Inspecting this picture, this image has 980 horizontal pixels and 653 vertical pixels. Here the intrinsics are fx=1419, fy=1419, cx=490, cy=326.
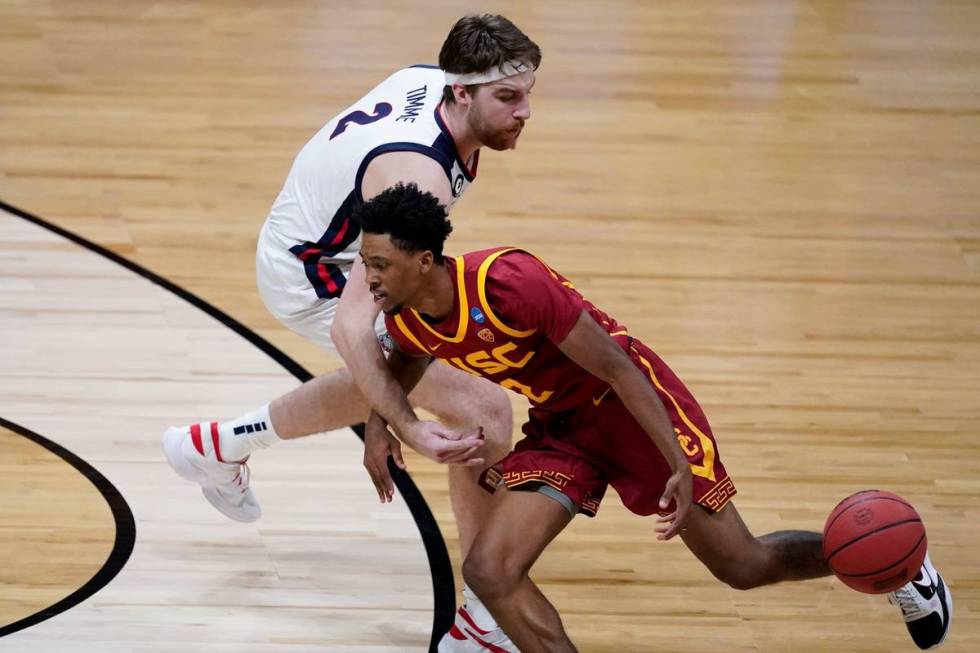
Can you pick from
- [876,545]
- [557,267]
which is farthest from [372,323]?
[557,267]

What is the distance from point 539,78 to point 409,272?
4.93 m

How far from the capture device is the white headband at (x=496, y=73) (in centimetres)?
362

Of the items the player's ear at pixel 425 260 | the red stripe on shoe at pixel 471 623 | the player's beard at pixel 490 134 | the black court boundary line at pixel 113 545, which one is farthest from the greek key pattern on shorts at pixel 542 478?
the black court boundary line at pixel 113 545

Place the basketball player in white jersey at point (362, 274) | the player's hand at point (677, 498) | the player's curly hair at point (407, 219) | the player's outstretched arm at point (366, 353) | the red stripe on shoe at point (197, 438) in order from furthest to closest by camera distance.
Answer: the red stripe on shoe at point (197, 438)
the basketball player in white jersey at point (362, 274)
the player's outstretched arm at point (366, 353)
the player's hand at point (677, 498)
the player's curly hair at point (407, 219)

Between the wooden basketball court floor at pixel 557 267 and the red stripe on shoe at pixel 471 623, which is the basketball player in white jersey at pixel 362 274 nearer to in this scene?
the red stripe on shoe at pixel 471 623

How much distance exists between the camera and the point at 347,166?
383 centimetres

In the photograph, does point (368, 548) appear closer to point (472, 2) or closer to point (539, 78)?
point (539, 78)

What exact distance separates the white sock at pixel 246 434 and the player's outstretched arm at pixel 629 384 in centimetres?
118

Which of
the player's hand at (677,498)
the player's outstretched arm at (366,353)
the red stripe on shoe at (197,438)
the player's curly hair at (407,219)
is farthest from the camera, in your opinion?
the red stripe on shoe at (197,438)

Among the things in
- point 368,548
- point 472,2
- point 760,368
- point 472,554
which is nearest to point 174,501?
point 368,548

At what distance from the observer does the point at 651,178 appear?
6.88 m

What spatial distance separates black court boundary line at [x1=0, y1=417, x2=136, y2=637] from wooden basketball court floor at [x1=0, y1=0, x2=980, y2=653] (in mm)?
12

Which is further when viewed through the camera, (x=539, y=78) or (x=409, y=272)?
(x=539, y=78)

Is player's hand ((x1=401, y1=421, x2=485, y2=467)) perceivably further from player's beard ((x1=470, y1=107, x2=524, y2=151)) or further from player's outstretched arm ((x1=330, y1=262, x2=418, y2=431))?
player's beard ((x1=470, y1=107, x2=524, y2=151))
